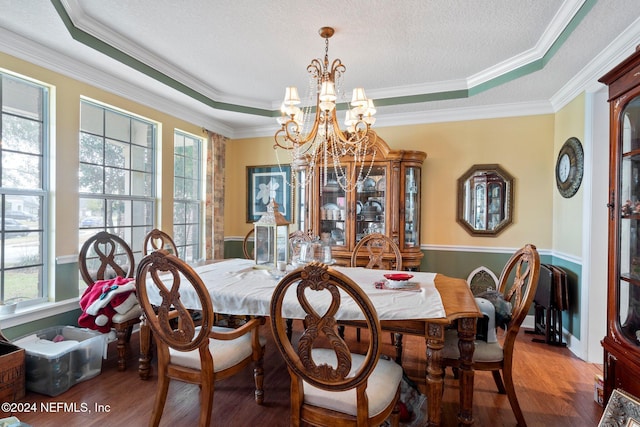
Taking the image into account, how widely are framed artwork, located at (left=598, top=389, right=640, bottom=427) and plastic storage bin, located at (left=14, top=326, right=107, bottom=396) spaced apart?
292 cm

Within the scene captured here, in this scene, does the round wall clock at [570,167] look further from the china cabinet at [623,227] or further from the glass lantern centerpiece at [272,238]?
the glass lantern centerpiece at [272,238]

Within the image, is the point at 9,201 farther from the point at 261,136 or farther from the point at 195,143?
the point at 261,136

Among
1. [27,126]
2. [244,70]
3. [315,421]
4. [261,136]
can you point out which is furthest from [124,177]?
[315,421]

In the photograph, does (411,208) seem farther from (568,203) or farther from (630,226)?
(630,226)

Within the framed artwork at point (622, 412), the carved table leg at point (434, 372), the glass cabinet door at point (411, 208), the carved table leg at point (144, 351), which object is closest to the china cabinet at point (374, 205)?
the glass cabinet door at point (411, 208)

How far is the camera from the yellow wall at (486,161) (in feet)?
12.0

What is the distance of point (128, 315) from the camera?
2.58 m

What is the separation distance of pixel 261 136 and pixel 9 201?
2965mm

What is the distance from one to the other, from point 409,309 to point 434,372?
31cm

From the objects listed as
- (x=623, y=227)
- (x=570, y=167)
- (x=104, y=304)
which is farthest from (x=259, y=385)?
(x=570, y=167)

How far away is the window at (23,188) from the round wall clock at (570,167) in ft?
15.0

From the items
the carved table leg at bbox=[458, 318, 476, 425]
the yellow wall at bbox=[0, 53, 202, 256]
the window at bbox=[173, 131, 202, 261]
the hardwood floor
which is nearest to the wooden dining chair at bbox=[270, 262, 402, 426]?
the carved table leg at bbox=[458, 318, 476, 425]

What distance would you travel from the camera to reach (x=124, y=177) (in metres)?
3.45

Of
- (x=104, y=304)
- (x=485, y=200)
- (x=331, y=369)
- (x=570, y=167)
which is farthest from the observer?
(x=485, y=200)
